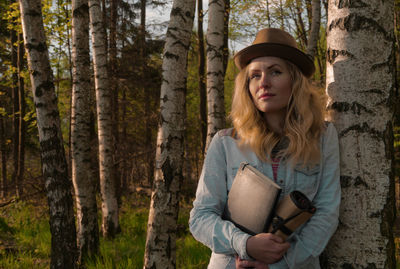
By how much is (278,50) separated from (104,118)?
566 cm

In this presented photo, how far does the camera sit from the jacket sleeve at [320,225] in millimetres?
1650

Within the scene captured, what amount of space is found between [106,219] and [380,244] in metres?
6.45

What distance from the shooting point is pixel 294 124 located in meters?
1.88

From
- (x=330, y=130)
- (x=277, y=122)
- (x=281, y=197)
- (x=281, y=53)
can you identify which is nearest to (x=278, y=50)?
(x=281, y=53)

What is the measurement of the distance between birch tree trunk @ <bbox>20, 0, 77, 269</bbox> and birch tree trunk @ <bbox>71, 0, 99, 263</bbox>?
115 centimetres

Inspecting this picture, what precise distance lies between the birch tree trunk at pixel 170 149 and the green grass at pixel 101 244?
124cm

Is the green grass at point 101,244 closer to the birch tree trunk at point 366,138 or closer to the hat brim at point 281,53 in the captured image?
the birch tree trunk at point 366,138

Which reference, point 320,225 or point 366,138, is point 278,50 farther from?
point 320,225

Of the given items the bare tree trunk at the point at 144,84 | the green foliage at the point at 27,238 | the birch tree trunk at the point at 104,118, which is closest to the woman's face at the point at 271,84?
the green foliage at the point at 27,238

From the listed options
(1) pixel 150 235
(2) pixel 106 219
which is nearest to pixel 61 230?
(1) pixel 150 235

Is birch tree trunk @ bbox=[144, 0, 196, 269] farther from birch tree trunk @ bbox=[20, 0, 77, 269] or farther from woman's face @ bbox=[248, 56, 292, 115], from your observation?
woman's face @ bbox=[248, 56, 292, 115]

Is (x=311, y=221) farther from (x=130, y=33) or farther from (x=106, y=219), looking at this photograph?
(x=130, y=33)

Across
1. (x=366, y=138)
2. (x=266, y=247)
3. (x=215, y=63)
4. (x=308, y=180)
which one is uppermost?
(x=215, y=63)

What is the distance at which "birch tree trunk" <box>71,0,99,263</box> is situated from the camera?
5.31 meters
